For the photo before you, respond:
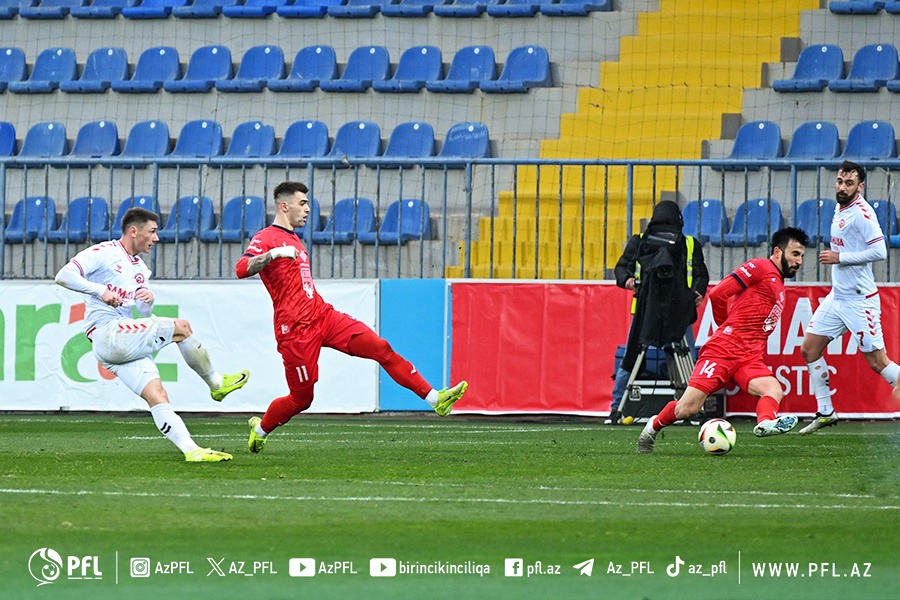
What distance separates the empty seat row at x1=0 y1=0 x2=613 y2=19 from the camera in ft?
66.0

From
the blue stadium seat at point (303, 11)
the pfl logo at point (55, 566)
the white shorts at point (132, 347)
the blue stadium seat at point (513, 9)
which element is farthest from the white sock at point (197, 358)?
the blue stadium seat at point (303, 11)

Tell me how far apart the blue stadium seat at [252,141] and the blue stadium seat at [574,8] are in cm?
402

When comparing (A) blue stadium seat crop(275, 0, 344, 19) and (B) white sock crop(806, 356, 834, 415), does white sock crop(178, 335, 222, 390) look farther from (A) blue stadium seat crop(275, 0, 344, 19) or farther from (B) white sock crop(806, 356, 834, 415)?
(A) blue stadium seat crop(275, 0, 344, 19)

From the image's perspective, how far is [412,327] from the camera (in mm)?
15633

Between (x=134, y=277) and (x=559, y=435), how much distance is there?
409 cm

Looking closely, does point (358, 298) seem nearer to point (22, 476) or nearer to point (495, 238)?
point (495, 238)

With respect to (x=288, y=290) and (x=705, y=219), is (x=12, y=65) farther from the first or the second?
(x=288, y=290)

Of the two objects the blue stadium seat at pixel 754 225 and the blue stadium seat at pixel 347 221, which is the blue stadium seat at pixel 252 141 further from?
the blue stadium seat at pixel 754 225

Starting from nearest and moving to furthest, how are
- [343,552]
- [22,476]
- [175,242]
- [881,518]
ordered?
[343,552]
[881,518]
[22,476]
[175,242]

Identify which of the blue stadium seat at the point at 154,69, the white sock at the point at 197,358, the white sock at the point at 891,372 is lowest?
the white sock at the point at 891,372

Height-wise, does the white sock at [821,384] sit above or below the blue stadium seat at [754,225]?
below

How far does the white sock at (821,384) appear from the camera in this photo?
43.6 ft

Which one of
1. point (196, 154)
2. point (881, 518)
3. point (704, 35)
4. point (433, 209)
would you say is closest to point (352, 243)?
point (433, 209)

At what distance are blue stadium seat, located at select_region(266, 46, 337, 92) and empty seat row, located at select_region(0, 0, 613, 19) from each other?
79cm
